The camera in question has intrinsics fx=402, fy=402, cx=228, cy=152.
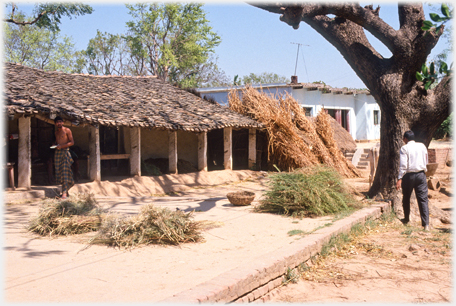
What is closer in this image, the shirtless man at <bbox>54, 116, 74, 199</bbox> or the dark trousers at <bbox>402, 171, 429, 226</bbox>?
the dark trousers at <bbox>402, 171, 429, 226</bbox>

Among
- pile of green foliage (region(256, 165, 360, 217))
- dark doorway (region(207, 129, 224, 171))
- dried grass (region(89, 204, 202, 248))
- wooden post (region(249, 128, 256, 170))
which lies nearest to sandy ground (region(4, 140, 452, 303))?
dried grass (region(89, 204, 202, 248))

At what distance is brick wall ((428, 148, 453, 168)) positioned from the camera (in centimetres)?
1498

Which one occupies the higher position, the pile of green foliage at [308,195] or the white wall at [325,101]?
the white wall at [325,101]

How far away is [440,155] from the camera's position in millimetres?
15742

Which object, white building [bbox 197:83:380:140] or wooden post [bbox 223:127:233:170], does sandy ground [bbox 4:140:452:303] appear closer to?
wooden post [bbox 223:127:233:170]

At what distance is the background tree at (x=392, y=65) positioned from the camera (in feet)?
24.9

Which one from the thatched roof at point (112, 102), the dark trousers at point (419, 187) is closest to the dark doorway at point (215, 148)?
the thatched roof at point (112, 102)

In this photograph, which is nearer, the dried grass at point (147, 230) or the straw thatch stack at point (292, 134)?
the dried grass at point (147, 230)

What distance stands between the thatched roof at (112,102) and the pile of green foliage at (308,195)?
16.1 feet

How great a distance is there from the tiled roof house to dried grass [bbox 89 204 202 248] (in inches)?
201

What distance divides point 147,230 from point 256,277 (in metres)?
1.76

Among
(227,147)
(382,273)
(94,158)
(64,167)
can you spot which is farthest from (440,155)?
(64,167)

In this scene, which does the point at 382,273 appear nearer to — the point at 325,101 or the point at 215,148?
the point at 215,148

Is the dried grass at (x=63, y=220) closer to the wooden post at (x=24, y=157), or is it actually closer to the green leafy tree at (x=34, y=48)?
the wooden post at (x=24, y=157)
